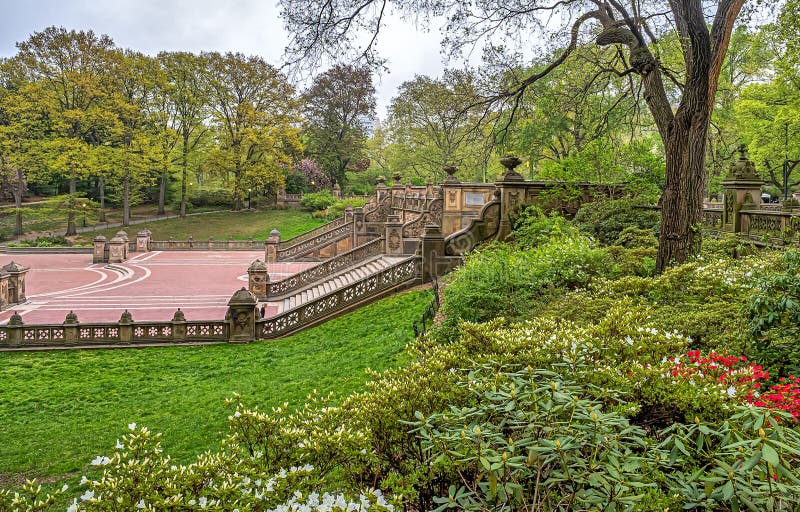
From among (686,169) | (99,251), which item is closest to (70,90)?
(99,251)

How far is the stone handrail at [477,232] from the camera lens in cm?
1523

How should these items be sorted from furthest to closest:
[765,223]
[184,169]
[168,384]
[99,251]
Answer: [184,169] → [99,251] → [765,223] → [168,384]

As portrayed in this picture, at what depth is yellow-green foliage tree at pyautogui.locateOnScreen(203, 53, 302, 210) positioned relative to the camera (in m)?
48.5

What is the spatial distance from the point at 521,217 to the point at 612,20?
18.8 ft

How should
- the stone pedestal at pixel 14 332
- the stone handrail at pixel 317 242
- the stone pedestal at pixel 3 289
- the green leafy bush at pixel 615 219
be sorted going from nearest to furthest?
the green leafy bush at pixel 615 219
the stone pedestal at pixel 14 332
the stone pedestal at pixel 3 289
the stone handrail at pixel 317 242

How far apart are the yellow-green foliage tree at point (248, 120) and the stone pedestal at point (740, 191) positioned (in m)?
42.0

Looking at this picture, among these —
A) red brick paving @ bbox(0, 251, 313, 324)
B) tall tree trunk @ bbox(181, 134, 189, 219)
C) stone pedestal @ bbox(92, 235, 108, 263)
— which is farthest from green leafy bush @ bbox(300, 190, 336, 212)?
stone pedestal @ bbox(92, 235, 108, 263)

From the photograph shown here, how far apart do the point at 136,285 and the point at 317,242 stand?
11.5m

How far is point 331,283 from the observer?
20609 mm

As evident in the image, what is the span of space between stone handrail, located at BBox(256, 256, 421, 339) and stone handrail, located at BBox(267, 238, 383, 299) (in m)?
5.70

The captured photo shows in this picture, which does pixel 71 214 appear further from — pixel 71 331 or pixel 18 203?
pixel 71 331

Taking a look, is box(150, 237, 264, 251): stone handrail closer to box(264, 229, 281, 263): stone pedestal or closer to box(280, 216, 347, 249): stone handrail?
box(280, 216, 347, 249): stone handrail

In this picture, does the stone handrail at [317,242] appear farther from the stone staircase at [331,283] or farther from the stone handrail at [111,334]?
the stone handrail at [111,334]

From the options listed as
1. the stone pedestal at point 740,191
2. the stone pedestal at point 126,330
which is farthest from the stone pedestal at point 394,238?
the stone pedestal at point 740,191
